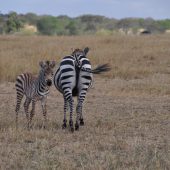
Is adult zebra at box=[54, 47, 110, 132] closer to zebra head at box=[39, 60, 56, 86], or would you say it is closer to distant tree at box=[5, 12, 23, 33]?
zebra head at box=[39, 60, 56, 86]

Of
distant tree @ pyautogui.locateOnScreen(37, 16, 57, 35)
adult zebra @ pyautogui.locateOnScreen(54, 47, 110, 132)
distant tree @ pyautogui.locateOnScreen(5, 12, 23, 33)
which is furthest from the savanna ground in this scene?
distant tree @ pyautogui.locateOnScreen(37, 16, 57, 35)

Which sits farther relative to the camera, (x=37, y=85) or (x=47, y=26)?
(x=47, y=26)

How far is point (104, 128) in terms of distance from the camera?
8.63 metres

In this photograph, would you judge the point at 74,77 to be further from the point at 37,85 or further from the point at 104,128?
the point at 104,128

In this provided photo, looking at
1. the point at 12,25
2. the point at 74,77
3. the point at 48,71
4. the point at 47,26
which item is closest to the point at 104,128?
the point at 74,77

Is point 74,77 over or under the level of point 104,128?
over

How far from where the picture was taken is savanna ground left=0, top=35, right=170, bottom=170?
6316 millimetres

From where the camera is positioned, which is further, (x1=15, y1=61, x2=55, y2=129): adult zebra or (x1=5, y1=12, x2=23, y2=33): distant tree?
(x1=5, y1=12, x2=23, y2=33): distant tree

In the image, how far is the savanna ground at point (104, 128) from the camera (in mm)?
6316

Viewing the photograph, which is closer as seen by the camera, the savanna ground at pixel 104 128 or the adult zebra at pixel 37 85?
the savanna ground at pixel 104 128

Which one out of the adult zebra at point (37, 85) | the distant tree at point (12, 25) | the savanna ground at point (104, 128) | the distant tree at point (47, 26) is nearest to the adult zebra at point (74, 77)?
the adult zebra at point (37, 85)

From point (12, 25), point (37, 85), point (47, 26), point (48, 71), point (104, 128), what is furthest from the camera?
point (47, 26)

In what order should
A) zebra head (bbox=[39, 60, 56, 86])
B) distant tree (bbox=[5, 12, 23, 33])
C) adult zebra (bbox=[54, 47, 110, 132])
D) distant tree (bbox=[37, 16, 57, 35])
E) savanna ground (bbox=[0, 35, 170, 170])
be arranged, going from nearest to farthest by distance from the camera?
savanna ground (bbox=[0, 35, 170, 170]) < zebra head (bbox=[39, 60, 56, 86]) < adult zebra (bbox=[54, 47, 110, 132]) < distant tree (bbox=[5, 12, 23, 33]) < distant tree (bbox=[37, 16, 57, 35])

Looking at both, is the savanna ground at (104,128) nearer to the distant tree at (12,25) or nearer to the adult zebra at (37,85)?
the adult zebra at (37,85)
